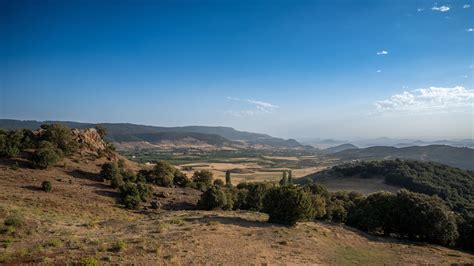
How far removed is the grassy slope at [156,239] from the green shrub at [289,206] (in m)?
1.27

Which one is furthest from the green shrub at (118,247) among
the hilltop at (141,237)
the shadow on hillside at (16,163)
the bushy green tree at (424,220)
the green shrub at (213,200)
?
the shadow on hillside at (16,163)

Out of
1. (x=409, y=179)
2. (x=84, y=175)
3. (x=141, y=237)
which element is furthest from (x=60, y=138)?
(x=409, y=179)

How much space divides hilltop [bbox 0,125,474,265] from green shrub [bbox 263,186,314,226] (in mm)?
1570

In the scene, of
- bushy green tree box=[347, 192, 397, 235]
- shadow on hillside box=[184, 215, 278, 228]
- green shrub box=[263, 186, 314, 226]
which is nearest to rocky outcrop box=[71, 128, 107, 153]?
shadow on hillside box=[184, 215, 278, 228]

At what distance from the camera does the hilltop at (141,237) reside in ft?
57.3

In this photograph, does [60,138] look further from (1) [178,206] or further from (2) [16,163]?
(1) [178,206]

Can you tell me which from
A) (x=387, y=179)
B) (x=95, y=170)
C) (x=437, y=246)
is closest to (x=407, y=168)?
(x=387, y=179)

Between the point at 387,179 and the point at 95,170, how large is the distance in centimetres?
7976

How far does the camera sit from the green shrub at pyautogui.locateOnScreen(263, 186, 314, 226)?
31.0 meters

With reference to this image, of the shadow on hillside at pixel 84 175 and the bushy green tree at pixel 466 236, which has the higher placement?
the shadow on hillside at pixel 84 175

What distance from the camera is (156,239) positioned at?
2098 centimetres

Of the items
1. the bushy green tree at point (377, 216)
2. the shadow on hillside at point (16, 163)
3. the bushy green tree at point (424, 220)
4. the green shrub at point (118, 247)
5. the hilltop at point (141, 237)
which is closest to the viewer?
the hilltop at point (141, 237)

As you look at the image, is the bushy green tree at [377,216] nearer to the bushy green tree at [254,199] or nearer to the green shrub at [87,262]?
the bushy green tree at [254,199]

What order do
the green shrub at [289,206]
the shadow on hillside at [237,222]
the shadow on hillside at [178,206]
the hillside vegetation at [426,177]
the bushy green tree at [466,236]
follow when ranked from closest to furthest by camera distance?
the shadow on hillside at [237,222] → the green shrub at [289,206] → the bushy green tree at [466,236] → the shadow on hillside at [178,206] → the hillside vegetation at [426,177]
